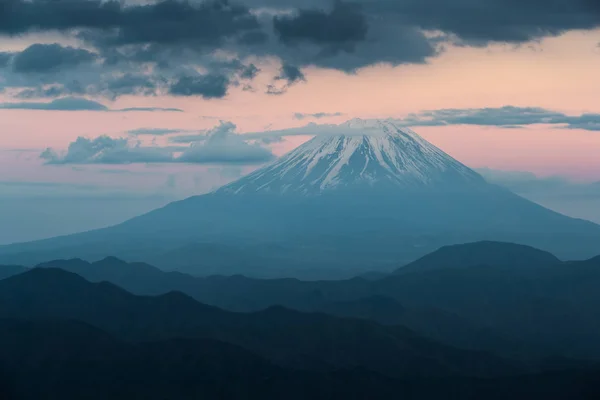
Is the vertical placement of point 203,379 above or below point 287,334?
above

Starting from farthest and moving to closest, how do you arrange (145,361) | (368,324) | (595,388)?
(368,324) → (145,361) → (595,388)

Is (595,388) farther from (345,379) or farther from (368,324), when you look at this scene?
(368,324)

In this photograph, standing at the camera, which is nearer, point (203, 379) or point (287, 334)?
point (203, 379)

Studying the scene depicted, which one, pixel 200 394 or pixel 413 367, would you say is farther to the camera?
pixel 413 367

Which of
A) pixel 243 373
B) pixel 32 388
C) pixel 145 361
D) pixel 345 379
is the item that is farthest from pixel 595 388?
pixel 32 388

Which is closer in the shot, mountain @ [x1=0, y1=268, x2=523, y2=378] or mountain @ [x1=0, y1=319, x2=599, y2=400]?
mountain @ [x1=0, y1=319, x2=599, y2=400]

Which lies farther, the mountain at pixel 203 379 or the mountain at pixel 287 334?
the mountain at pixel 287 334

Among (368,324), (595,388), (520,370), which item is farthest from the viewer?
(368,324)

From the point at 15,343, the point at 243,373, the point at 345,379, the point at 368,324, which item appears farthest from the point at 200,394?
the point at 368,324
